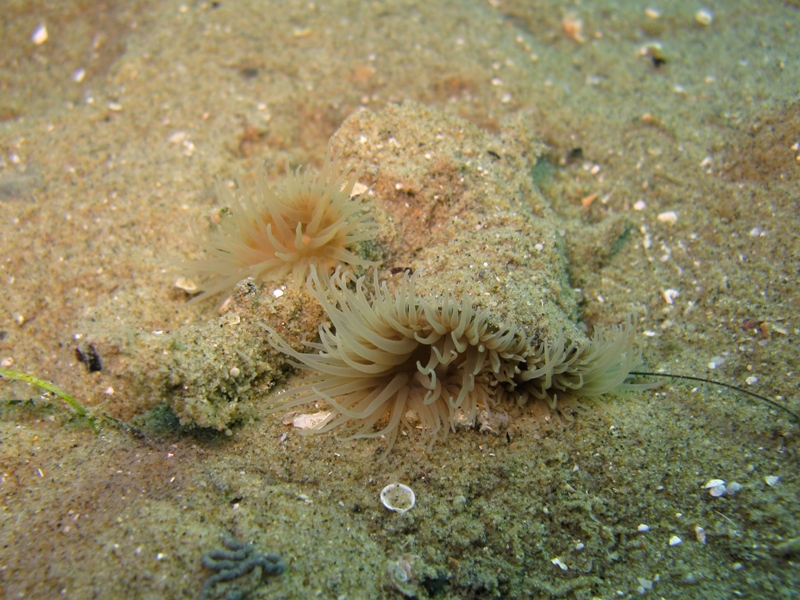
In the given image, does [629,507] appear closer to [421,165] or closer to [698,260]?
[698,260]

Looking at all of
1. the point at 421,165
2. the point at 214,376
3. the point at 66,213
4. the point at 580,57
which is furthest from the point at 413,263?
the point at 580,57

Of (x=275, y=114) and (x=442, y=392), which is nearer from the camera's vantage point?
(x=442, y=392)

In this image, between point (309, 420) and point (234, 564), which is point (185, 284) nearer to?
point (309, 420)

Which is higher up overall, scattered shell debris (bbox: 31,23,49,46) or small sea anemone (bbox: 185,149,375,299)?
Result: scattered shell debris (bbox: 31,23,49,46)

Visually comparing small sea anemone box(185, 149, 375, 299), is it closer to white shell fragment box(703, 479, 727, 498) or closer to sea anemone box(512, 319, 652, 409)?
sea anemone box(512, 319, 652, 409)

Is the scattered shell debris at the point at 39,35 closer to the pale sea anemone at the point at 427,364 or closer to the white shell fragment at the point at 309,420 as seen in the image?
the pale sea anemone at the point at 427,364

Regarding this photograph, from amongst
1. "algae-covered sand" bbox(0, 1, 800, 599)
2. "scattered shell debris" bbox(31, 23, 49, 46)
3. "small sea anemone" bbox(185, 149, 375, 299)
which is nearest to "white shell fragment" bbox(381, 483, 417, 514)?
"algae-covered sand" bbox(0, 1, 800, 599)

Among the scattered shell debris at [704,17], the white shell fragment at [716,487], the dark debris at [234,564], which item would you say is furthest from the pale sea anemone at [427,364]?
the scattered shell debris at [704,17]
